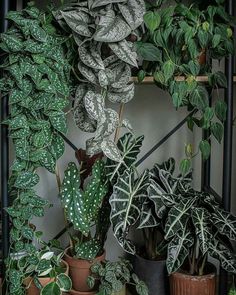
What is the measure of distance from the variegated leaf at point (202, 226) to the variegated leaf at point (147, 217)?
0.15m

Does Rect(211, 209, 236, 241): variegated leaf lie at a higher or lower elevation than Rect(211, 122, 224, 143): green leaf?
lower

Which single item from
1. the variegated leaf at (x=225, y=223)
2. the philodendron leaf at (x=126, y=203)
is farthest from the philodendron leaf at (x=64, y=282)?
the variegated leaf at (x=225, y=223)

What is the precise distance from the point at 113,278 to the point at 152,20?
3.13 ft

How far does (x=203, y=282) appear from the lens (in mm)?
1657

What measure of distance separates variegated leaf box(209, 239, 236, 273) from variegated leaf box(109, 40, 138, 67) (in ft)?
2.36

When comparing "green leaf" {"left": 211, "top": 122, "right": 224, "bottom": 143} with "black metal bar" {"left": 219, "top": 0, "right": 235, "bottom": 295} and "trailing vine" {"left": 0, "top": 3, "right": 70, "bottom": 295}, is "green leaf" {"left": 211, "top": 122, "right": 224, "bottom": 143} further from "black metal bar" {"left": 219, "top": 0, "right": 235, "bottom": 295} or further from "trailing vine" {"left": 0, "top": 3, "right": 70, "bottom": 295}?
"trailing vine" {"left": 0, "top": 3, "right": 70, "bottom": 295}

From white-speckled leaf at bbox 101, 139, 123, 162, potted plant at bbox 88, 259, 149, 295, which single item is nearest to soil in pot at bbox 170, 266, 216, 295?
potted plant at bbox 88, 259, 149, 295

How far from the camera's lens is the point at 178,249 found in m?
1.60

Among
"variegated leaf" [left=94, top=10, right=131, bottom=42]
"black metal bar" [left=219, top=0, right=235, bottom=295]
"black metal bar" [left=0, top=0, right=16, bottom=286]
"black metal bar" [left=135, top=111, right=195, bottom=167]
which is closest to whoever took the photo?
"variegated leaf" [left=94, top=10, right=131, bottom=42]

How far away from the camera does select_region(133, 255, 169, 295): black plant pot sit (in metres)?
1.72

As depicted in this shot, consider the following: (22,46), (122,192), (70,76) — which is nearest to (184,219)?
(122,192)

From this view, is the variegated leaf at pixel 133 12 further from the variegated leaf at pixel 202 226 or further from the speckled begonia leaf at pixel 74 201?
the variegated leaf at pixel 202 226

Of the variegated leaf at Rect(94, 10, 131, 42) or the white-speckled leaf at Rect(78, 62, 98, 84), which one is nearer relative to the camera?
the variegated leaf at Rect(94, 10, 131, 42)

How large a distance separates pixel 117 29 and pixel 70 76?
0.94 feet
